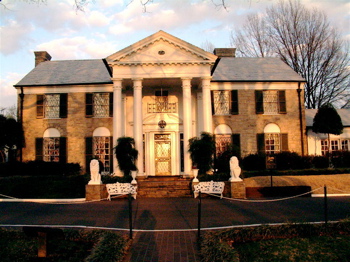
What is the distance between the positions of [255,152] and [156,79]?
8.43 meters

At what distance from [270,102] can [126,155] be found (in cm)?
1121

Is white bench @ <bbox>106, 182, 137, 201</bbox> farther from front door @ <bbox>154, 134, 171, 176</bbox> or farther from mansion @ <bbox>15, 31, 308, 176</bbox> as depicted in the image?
front door @ <bbox>154, 134, 171, 176</bbox>

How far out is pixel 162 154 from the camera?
20969mm

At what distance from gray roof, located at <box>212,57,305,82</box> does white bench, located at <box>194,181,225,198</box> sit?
31.4 ft

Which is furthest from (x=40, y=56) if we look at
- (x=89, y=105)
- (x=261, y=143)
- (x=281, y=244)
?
(x=281, y=244)

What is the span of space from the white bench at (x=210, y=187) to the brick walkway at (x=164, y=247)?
7117 mm

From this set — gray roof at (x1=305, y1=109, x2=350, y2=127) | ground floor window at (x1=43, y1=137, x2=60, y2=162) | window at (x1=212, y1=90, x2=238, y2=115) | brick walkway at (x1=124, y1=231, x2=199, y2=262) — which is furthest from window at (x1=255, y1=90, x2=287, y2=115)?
brick walkway at (x1=124, y1=231, x2=199, y2=262)

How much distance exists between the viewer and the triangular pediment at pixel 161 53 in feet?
60.8

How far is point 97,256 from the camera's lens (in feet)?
18.1

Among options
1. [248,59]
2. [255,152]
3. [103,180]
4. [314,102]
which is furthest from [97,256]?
[314,102]

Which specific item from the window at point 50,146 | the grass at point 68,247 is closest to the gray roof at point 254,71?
the window at point 50,146

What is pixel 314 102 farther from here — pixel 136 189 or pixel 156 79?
pixel 136 189

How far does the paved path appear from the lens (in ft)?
22.0

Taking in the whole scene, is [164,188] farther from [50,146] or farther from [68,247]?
[50,146]
